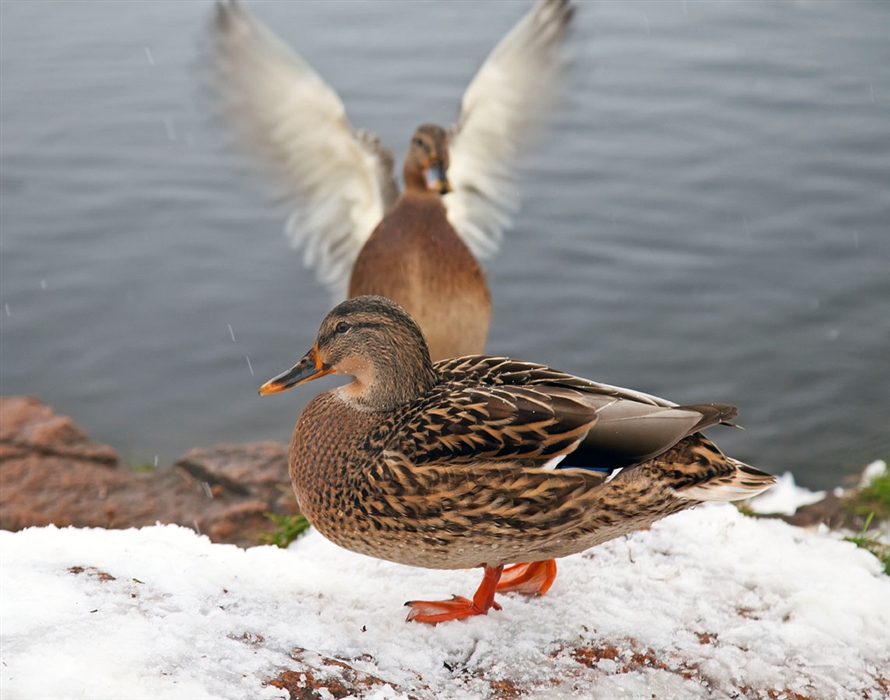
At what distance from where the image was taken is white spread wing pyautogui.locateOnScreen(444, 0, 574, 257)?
577cm

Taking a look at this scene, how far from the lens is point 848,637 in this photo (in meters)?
3.17

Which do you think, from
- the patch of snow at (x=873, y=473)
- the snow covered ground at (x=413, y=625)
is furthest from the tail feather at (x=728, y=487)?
the patch of snow at (x=873, y=473)

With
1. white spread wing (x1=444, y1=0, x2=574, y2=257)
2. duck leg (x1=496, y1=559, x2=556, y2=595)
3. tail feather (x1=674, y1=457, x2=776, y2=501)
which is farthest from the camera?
white spread wing (x1=444, y1=0, x2=574, y2=257)

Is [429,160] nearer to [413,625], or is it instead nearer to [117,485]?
[117,485]

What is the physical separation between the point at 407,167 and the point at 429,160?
147 millimetres

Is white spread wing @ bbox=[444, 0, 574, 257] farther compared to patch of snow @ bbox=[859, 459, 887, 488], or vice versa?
white spread wing @ bbox=[444, 0, 574, 257]

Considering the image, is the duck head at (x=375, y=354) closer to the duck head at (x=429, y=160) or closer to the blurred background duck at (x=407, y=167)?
the blurred background duck at (x=407, y=167)

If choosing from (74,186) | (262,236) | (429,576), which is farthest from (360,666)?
(74,186)

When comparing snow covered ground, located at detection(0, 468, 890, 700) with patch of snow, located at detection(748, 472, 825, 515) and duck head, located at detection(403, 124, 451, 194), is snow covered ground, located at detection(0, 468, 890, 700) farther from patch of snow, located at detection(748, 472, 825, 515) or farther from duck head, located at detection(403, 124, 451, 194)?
duck head, located at detection(403, 124, 451, 194)

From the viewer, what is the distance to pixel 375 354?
3156 mm

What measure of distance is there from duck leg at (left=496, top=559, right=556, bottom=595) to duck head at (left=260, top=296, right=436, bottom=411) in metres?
0.70

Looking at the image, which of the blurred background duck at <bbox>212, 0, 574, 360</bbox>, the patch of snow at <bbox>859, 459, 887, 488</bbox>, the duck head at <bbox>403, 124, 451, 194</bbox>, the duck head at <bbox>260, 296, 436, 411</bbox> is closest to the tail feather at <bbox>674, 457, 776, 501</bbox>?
the duck head at <bbox>260, 296, 436, 411</bbox>

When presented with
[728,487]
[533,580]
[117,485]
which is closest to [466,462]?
[533,580]

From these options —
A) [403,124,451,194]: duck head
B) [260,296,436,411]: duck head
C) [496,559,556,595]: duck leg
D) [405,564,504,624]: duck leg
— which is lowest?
[496,559,556,595]: duck leg
